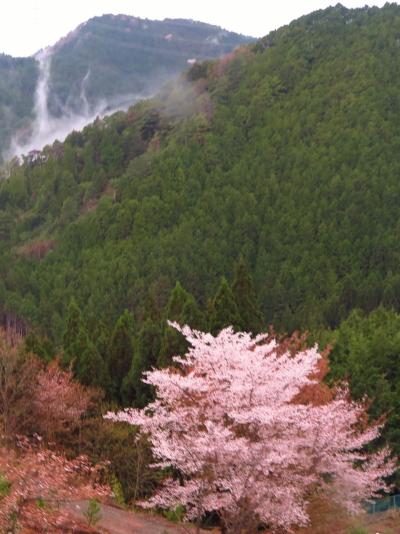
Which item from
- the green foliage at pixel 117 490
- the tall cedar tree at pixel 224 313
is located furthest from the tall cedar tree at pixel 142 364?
the green foliage at pixel 117 490

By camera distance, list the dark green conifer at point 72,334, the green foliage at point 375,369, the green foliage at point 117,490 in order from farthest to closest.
A: the dark green conifer at point 72,334 < the green foliage at point 375,369 < the green foliage at point 117,490

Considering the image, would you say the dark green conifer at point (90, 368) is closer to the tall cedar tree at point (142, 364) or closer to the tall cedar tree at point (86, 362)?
the tall cedar tree at point (86, 362)

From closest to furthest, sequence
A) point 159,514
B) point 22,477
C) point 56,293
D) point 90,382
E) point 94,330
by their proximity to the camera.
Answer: point 22,477 < point 159,514 < point 90,382 < point 94,330 < point 56,293

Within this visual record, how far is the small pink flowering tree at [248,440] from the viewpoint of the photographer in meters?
11.7

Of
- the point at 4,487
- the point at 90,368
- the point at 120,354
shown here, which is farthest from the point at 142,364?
the point at 4,487

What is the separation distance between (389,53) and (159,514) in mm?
83065

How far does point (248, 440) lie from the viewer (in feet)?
39.1

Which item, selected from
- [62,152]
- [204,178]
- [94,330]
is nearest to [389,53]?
[204,178]

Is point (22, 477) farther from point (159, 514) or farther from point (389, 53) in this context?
point (389, 53)

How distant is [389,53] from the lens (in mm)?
87375

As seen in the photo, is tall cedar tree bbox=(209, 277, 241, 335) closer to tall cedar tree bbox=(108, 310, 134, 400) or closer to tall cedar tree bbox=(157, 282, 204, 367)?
tall cedar tree bbox=(157, 282, 204, 367)

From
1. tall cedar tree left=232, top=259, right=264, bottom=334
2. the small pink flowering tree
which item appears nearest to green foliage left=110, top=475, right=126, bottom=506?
the small pink flowering tree

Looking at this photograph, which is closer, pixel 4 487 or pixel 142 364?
pixel 4 487

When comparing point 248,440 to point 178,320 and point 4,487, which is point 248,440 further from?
point 178,320
